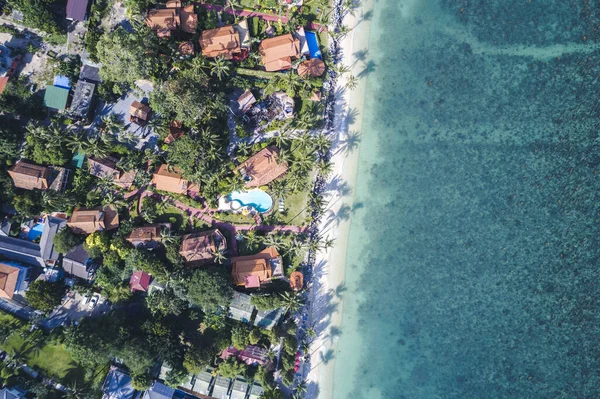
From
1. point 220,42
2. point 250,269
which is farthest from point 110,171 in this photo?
point 250,269

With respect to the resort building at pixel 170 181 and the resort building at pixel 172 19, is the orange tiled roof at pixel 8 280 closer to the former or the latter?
the resort building at pixel 170 181

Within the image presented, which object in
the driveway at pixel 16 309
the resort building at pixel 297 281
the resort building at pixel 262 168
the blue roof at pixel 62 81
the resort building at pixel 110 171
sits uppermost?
the blue roof at pixel 62 81

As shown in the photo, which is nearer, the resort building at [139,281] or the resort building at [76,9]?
the resort building at [76,9]

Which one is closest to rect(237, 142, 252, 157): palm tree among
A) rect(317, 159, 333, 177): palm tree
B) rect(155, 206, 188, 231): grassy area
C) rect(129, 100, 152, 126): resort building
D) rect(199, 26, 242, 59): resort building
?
rect(317, 159, 333, 177): palm tree

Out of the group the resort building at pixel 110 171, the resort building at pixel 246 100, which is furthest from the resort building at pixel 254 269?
the resort building at pixel 246 100

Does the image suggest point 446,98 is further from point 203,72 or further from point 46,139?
point 46,139

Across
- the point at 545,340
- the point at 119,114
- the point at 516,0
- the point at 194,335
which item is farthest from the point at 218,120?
the point at 545,340
